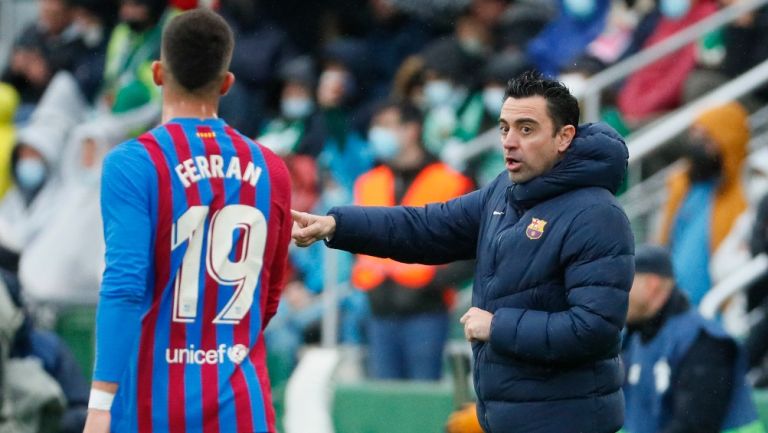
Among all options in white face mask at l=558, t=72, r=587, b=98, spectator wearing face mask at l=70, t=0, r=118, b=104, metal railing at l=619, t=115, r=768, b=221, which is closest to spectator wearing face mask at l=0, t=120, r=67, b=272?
spectator wearing face mask at l=70, t=0, r=118, b=104

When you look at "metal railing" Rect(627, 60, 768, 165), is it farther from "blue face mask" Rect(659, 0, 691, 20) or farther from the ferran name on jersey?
the ferran name on jersey

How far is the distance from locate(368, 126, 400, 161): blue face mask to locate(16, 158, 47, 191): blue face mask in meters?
3.84

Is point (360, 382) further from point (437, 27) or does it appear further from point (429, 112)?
point (437, 27)

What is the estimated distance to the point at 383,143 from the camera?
11.4m

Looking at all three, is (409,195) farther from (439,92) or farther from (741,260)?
(439,92)

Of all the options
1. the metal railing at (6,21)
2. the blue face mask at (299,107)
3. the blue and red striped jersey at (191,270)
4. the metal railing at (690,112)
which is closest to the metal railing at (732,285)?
the metal railing at (690,112)

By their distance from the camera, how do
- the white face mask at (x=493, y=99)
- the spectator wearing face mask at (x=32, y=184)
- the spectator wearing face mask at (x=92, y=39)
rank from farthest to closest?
1. the spectator wearing face mask at (x=92, y=39)
2. the spectator wearing face mask at (x=32, y=184)
3. the white face mask at (x=493, y=99)

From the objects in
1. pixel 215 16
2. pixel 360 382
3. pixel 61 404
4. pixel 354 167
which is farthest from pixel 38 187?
pixel 215 16

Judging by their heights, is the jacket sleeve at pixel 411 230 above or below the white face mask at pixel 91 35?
below

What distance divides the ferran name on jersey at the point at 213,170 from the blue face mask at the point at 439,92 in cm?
702

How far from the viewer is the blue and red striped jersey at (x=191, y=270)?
16.3ft

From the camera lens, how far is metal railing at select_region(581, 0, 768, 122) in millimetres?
10438

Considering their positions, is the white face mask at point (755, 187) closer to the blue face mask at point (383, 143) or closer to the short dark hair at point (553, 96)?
the blue face mask at point (383, 143)

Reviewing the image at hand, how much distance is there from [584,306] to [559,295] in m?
0.16
